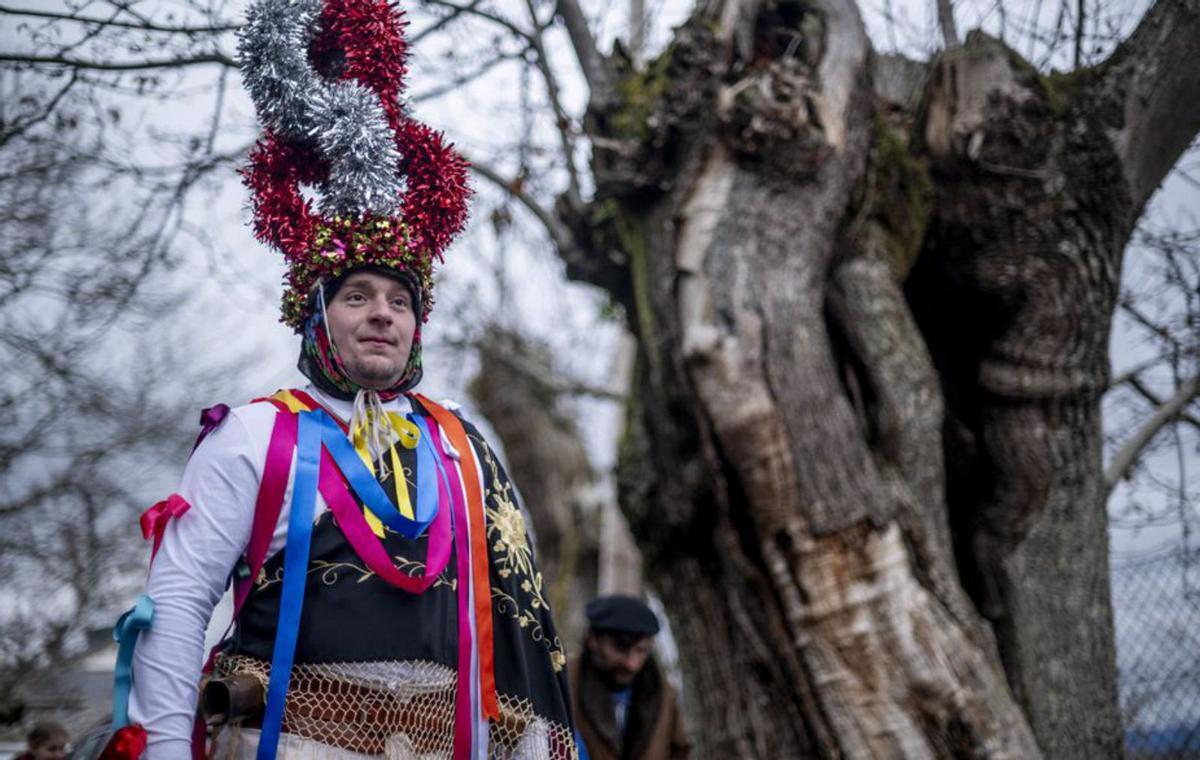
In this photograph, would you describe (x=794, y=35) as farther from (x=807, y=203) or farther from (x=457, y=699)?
(x=457, y=699)

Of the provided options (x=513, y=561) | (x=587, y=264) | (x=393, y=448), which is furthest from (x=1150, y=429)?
(x=393, y=448)

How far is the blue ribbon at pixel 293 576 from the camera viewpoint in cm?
240

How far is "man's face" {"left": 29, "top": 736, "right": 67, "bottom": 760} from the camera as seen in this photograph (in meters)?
4.97

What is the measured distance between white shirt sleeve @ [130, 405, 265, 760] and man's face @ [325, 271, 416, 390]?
0.85ft

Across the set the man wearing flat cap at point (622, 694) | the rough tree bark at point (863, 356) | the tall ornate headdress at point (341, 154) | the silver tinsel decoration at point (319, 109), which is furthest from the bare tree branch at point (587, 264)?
the silver tinsel decoration at point (319, 109)

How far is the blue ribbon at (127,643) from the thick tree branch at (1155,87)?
4525 millimetres

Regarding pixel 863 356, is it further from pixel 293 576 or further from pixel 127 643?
pixel 127 643

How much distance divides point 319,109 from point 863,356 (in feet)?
9.80

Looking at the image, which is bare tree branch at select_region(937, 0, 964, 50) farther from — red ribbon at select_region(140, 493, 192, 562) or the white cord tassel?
red ribbon at select_region(140, 493, 192, 562)

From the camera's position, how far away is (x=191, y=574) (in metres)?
2.48

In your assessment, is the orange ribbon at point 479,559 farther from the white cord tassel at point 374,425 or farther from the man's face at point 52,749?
the man's face at point 52,749

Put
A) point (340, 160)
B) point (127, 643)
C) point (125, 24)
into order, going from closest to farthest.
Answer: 1. point (127, 643)
2. point (340, 160)
3. point (125, 24)

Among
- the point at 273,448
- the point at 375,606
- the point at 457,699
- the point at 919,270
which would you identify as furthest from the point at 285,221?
the point at 919,270

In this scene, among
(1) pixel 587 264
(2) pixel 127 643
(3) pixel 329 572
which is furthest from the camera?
(1) pixel 587 264
